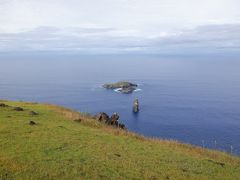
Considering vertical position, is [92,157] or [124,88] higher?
[92,157]

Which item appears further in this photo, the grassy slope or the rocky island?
the rocky island

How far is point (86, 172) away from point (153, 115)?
11866 cm

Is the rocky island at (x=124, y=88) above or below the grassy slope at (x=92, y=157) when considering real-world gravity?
below

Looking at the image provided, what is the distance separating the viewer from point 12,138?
2159 centimetres

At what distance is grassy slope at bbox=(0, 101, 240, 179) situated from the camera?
16.4 m

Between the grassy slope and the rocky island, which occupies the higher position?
the grassy slope

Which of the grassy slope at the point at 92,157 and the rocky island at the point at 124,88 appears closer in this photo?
the grassy slope at the point at 92,157

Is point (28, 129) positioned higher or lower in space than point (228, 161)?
higher

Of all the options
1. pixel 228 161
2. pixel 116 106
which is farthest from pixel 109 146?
pixel 116 106

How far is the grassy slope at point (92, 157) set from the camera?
1644 centimetres

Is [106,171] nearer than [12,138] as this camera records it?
Yes

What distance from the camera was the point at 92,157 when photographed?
1956 centimetres

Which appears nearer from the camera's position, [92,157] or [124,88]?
[92,157]

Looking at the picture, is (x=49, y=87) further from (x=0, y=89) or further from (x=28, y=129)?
(x=28, y=129)
